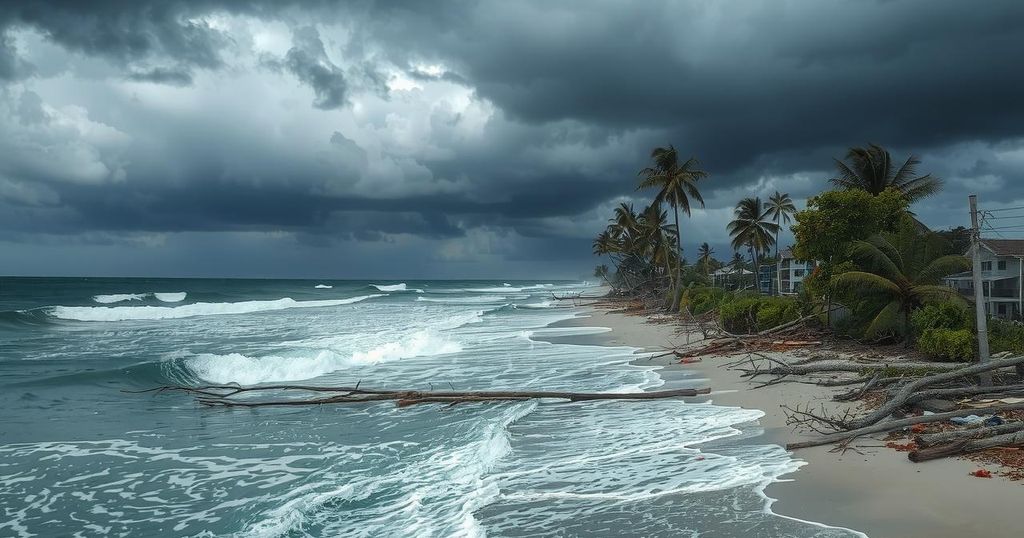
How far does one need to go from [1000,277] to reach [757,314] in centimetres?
1871

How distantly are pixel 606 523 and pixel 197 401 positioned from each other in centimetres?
1187

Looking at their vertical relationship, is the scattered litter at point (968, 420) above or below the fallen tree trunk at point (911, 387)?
below

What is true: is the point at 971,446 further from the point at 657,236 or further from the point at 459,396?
the point at 657,236

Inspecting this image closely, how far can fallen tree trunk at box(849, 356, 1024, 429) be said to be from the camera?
8.84 m

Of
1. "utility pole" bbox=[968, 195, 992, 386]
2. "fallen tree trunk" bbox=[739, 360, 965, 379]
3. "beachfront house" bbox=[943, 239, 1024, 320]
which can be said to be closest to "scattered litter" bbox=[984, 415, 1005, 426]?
"utility pole" bbox=[968, 195, 992, 386]

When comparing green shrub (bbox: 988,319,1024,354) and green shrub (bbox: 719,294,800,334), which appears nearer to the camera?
green shrub (bbox: 988,319,1024,354)

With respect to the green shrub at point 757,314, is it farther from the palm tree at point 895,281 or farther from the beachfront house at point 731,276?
the beachfront house at point 731,276

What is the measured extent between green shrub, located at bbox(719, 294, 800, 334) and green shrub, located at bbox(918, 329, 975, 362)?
6.58 m

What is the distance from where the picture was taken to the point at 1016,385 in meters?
9.91

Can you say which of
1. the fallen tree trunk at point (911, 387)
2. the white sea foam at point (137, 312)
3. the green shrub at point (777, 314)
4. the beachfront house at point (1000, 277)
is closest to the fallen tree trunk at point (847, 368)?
the fallen tree trunk at point (911, 387)

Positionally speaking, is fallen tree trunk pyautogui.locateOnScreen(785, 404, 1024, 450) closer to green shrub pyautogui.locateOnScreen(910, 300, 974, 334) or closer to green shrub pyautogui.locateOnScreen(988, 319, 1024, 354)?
green shrub pyautogui.locateOnScreen(988, 319, 1024, 354)

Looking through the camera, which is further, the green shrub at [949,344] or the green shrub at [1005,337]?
the green shrub at [1005,337]

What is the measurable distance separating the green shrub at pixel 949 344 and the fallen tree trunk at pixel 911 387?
3.54 m

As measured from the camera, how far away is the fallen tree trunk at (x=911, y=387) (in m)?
8.84
